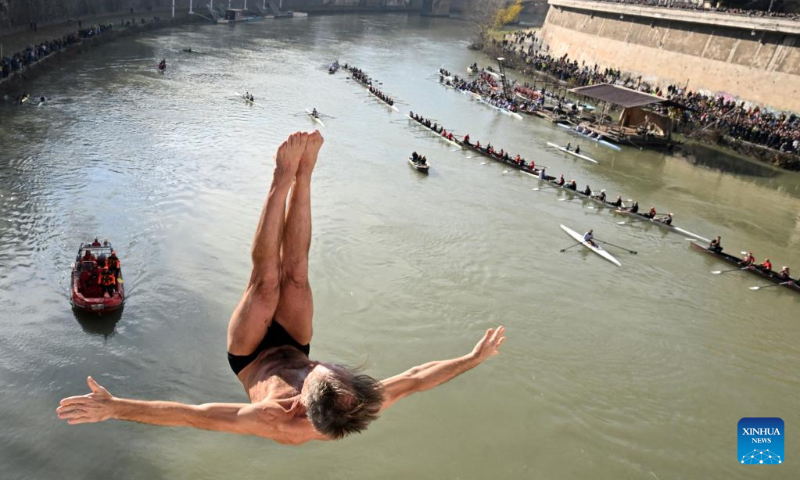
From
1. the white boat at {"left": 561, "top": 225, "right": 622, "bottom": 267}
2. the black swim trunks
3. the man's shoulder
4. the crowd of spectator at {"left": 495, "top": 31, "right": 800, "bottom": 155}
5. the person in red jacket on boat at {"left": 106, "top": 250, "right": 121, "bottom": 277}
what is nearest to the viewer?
the man's shoulder

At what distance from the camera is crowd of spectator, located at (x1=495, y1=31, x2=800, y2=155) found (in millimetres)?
26906

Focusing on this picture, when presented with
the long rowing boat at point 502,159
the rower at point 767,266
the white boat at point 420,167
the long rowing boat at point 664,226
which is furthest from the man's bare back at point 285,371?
the long rowing boat at point 502,159

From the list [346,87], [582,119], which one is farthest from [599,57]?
[346,87]

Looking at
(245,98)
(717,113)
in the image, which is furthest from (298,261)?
(717,113)

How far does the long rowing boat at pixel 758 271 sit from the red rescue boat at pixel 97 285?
51.7 feet

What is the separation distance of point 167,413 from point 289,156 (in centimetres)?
167

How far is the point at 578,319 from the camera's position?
13.6m

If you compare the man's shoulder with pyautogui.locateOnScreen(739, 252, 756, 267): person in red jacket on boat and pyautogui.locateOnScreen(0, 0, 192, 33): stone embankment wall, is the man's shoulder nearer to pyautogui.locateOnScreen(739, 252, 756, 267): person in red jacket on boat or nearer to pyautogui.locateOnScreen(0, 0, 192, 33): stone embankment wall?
pyautogui.locateOnScreen(739, 252, 756, 267): person in red jacket on boat

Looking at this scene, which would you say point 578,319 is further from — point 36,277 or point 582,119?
point 582,119

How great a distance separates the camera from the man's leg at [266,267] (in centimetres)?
360

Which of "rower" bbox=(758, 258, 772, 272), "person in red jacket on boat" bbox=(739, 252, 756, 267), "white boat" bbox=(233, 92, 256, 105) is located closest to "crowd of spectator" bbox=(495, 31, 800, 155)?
"person in red jacket on boat" bbox=(739, 252, 756, 267)

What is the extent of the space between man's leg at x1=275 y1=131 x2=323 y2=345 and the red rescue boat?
9.23 metres

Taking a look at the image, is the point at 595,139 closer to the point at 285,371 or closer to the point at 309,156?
the point at 309,156

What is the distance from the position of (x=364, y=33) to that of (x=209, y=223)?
4843cm
